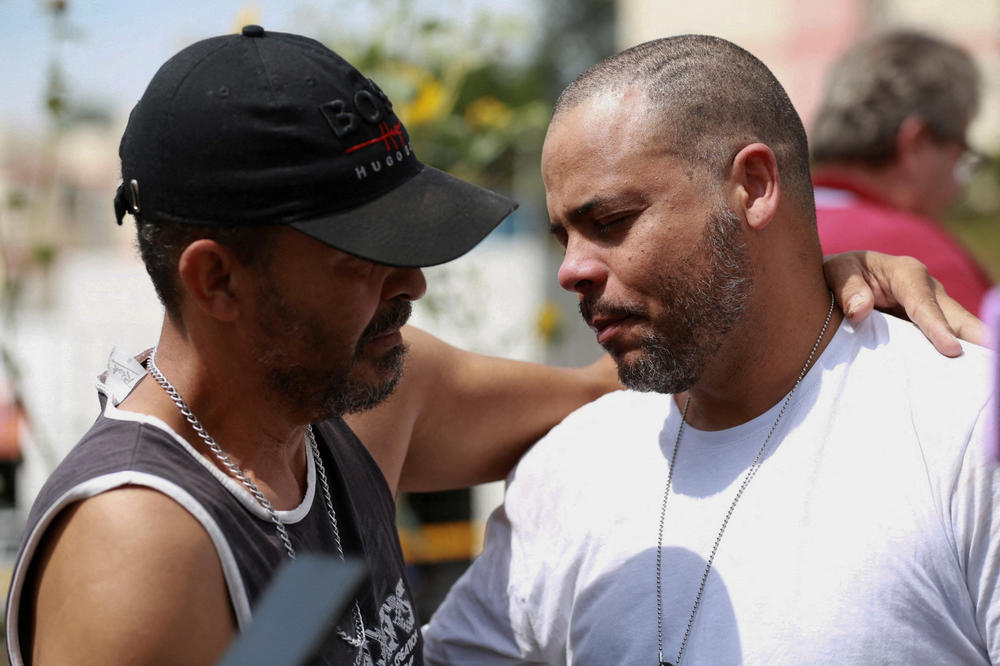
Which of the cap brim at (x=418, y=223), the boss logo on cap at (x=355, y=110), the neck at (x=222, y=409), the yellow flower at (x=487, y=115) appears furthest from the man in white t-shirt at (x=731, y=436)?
the yellow flower at (x=487, y=115)

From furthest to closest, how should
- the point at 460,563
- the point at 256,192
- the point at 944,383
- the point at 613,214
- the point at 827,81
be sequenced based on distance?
1. the point at 460,563
2. the point at 827,81
3. the point at 613,214
4. the point at 944,383
5. the point at 256,192

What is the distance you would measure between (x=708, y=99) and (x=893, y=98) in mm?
1568

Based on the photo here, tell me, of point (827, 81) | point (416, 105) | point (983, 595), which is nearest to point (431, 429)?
point (983, 595)

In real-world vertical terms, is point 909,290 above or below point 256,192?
below

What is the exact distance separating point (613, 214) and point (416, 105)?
155 cm

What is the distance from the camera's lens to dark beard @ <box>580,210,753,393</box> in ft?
6.26

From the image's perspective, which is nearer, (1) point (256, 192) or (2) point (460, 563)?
(1) point (256, 192)

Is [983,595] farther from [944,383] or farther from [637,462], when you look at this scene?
[637,462]

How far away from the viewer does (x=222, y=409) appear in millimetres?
1616

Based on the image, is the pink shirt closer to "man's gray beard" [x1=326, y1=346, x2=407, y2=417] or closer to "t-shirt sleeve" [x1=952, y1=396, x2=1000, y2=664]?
"t-shirt sleeve" [x1=952, y1=396, x2=1000, y2=664]

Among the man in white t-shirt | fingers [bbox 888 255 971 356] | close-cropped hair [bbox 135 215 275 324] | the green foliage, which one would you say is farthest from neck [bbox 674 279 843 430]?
the green foliage

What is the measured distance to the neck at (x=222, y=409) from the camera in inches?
61.6

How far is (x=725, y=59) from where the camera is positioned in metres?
2.00

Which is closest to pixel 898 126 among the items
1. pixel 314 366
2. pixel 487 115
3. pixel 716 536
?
pixel 487 115
